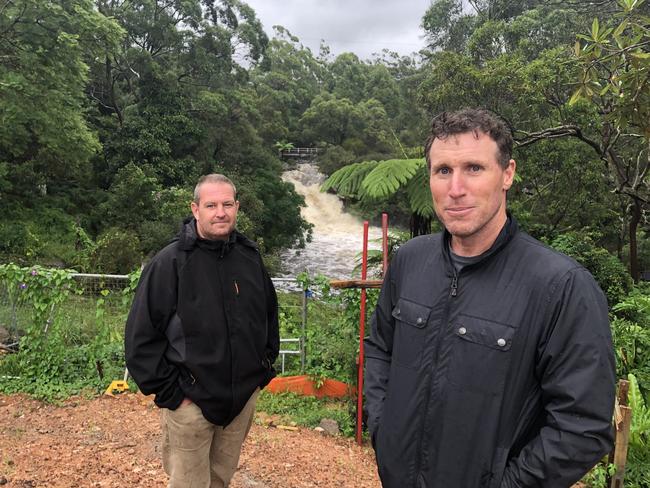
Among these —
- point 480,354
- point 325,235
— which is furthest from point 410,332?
point 325,235

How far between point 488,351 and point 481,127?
576 millimetres

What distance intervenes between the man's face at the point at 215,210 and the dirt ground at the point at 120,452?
1.75 m

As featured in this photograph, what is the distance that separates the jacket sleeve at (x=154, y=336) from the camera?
197 centimetres

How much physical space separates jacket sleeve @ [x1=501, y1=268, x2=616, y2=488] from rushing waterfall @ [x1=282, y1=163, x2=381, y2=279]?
1422 centimetres

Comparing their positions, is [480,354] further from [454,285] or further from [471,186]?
[471,186]

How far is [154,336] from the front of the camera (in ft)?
6.59

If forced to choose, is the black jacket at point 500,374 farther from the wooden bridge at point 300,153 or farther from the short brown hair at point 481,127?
the wooden bridge at point 300,153

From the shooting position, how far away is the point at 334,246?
2150 centimetres

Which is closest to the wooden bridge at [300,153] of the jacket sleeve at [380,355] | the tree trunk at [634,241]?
the tree trunk at [634,241]

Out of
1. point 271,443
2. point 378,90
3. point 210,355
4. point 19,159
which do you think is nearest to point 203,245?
point 210,355

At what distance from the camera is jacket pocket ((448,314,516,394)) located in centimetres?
113

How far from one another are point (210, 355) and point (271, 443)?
1921 mm

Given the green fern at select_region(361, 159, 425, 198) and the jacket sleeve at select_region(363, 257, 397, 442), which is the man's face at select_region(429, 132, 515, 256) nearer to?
the jacket sleeve at select_region(363, 257, 397, 442)

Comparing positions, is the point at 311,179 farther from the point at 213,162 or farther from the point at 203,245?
the point at 203,245
